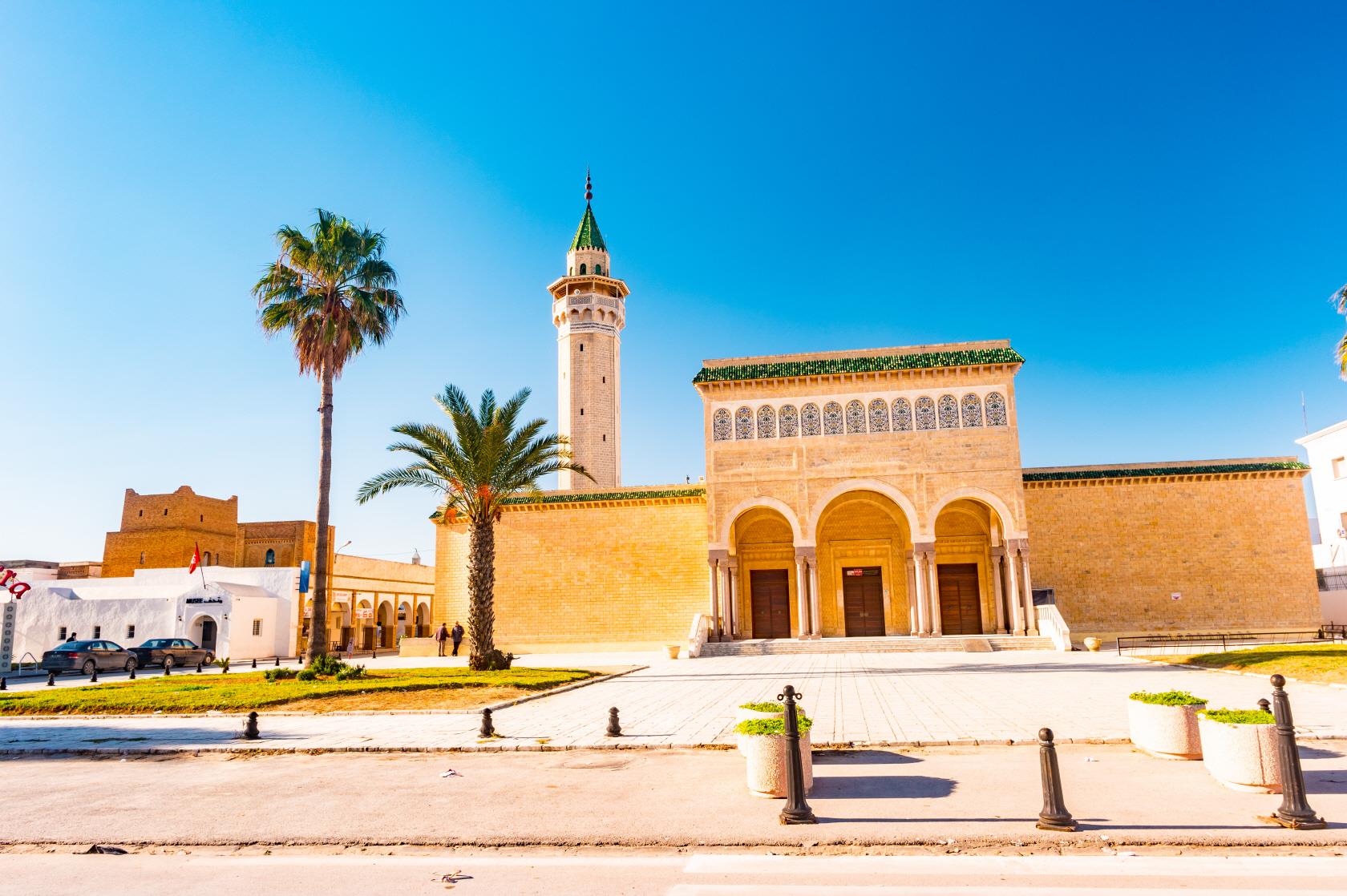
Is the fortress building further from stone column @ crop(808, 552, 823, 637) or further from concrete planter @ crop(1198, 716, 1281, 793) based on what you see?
concrete planter @ crop(1198, 716, 1281, 793)

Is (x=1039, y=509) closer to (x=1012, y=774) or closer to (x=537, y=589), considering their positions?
(x=537, y=589)

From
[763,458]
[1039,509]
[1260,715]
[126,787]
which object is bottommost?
[126,787]

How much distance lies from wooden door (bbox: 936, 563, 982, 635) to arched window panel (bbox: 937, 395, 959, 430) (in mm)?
5544

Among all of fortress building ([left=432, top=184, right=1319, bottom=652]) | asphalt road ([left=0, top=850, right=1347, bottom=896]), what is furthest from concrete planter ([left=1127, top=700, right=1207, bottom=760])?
fortress building ([left=432, top=184, right=1319, bottom=652])

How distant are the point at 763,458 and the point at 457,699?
17.8 meters

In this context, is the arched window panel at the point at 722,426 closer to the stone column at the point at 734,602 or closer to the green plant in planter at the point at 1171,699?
the stone column at the point at 734,602

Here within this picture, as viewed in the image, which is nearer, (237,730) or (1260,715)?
(1260,715)

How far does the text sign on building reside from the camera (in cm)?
2497

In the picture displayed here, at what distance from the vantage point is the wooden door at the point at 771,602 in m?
32.8

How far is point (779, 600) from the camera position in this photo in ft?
108

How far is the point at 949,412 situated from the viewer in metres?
30.1

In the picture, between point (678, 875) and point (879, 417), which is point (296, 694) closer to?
point (678, 875)

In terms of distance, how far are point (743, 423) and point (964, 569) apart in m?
9.76

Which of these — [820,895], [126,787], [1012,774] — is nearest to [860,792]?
[1012,774]
